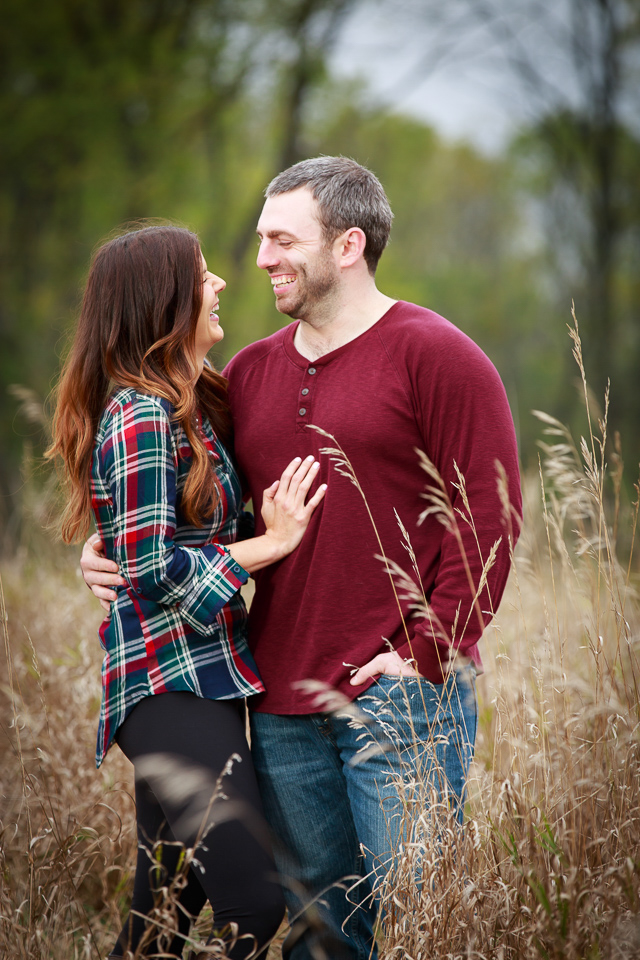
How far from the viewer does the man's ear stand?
209 centimetres

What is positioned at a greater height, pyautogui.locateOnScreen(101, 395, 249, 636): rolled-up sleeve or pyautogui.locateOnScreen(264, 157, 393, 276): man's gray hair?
pyautogui.locateOnScreen(264, 157, 393, 276): man's gray hair

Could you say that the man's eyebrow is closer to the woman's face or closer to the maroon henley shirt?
the woman's face

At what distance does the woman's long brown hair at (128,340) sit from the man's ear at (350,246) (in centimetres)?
37

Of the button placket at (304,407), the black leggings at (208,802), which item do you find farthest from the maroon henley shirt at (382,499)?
the black leggings at (208,802)

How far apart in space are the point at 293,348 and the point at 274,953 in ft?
6.09

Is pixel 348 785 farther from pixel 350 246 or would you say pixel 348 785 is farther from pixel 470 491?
pixel 350 246

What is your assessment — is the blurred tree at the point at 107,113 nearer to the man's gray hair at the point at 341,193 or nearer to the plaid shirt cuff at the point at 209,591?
the man's gray hair at the point at 341,193

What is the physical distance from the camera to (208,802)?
169 centimetres

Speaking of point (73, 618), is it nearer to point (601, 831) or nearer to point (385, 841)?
point (385, 841)

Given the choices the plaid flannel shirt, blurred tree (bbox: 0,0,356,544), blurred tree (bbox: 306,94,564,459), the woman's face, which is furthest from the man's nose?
blurred tree (bbox: 306,94,564,459)

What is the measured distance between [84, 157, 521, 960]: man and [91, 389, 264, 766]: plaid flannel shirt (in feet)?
0.69

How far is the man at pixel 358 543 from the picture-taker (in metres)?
1.87

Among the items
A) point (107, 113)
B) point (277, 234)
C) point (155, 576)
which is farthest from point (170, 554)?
point (107, 113)

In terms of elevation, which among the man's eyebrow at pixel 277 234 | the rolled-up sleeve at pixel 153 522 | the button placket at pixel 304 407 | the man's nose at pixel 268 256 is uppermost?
the man's eyebrow at pixel 277 234
